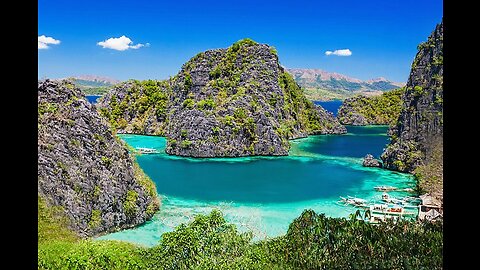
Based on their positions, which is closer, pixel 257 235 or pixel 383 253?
pixel 383 253

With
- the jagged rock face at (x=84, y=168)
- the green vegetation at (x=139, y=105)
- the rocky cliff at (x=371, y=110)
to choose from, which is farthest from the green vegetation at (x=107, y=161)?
the rocky cliff at (x=371, y=110)

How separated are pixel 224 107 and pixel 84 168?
20.2 meters

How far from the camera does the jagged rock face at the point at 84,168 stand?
1221 cm

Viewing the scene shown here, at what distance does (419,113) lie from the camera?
25.3 metres

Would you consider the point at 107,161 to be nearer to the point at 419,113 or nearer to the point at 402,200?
the point at 402,200

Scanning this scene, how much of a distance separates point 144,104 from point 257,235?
35.1 meters

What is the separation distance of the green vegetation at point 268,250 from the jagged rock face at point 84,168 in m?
3.82

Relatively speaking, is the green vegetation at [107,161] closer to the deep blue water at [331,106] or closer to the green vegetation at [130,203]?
the green vegetation at [130,203]

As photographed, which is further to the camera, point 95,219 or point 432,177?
point 432,177

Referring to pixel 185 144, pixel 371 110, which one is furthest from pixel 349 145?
pixel 371 110

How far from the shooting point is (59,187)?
1208 centimetres

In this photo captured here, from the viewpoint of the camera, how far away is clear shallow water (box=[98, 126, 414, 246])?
14.1 m
